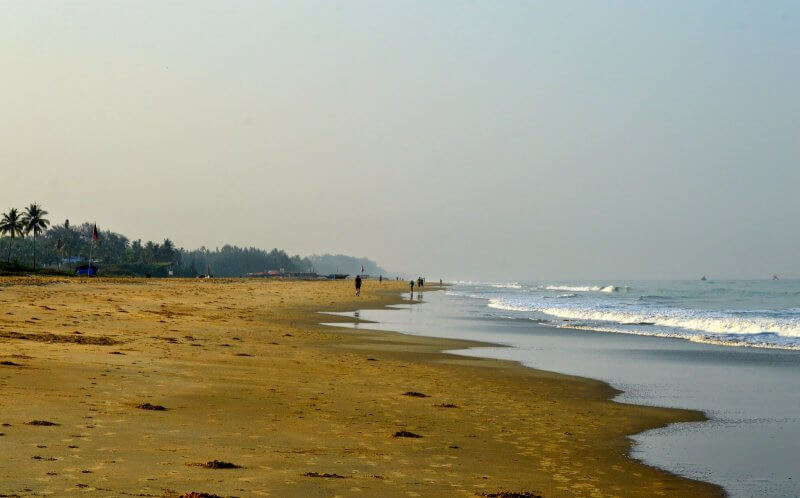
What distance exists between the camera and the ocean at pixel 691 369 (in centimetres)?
1126

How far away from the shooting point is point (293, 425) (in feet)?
39.7

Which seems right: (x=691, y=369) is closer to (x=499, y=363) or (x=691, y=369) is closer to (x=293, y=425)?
(x=499, y=363)

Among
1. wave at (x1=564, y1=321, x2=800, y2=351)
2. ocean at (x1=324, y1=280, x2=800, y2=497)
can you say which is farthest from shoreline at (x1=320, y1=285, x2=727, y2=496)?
wave at (x1=564, y1=321, x2=800, y2=351)

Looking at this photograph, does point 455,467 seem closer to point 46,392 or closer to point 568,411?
point 568,411

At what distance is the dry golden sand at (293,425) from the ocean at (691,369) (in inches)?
32.6

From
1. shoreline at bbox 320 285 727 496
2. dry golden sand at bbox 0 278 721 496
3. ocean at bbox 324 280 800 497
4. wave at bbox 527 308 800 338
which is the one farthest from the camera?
wave at bbox 527 308 800 338

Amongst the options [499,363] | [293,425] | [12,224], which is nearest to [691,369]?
[499,363]

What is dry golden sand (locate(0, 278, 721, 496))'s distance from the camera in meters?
8.71

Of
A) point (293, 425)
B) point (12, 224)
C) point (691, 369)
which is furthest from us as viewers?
point (12, 224)

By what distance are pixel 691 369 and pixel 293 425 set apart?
15429mm

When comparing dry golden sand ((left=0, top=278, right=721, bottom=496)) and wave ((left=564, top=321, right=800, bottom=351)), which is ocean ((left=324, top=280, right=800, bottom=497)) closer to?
wave ((left=564, top=321, right=800, bottom=351))

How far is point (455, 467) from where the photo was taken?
10.1 metres

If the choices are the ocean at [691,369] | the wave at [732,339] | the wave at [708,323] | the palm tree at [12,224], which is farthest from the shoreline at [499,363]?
the palm tree at [12,224]

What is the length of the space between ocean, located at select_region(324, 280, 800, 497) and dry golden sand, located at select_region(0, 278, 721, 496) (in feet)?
2.71
